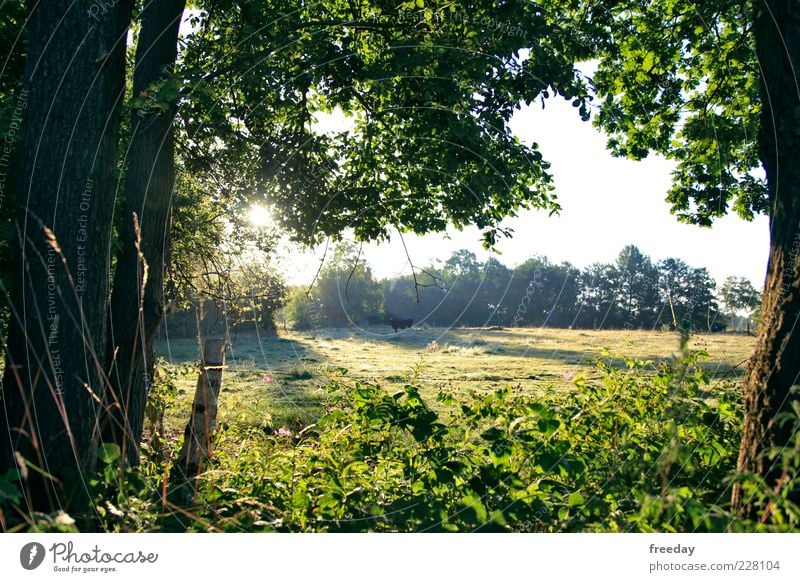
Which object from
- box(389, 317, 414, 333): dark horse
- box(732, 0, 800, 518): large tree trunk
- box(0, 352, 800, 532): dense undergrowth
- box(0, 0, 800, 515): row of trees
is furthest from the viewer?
box(389, 317, 414, 333): dark horse

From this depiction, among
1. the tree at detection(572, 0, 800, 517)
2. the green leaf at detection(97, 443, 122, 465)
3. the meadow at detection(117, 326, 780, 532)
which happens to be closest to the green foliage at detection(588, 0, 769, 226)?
the tree at detection(572, 0, 800, 517)

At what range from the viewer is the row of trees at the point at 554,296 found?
791cm

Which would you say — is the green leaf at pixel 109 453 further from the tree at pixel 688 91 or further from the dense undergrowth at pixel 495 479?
the tree at pixel 688 91

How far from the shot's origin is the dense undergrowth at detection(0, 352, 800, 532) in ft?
12.2

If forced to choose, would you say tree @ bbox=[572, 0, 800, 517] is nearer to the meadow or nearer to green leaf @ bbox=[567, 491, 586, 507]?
the meadow

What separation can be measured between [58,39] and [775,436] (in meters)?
6.28

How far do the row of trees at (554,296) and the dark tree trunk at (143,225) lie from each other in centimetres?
256

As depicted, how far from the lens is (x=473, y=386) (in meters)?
11.1

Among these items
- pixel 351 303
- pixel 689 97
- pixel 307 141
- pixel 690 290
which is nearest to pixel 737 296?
pixel 690 290

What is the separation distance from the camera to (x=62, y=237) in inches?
191

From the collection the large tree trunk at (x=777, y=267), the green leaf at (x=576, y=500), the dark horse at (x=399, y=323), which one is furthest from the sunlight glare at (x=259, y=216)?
the large tree trunk at (x=777, y=267)

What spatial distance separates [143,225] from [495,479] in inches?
162

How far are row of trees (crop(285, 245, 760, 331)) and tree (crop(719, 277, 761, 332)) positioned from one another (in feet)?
0.04

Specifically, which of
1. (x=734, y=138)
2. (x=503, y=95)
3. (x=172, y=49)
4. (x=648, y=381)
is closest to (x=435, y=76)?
(x=503, y=95)
